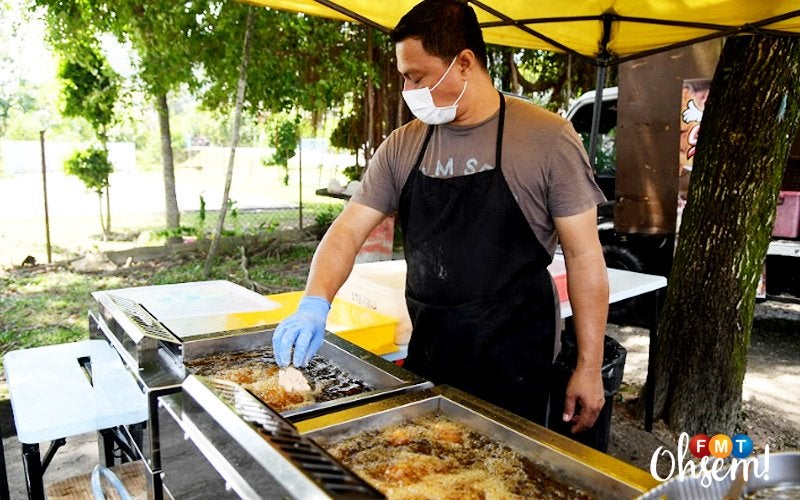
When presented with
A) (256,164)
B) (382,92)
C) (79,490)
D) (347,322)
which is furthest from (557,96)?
(256,164)

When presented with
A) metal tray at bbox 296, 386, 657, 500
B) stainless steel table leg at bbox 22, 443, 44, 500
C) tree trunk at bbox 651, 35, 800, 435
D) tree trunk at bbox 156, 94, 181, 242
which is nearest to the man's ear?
metal tray at bbox 296, 386, 657, 500

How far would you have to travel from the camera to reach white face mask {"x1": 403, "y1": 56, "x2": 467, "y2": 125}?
190 centimetres

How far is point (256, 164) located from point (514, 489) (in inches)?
819

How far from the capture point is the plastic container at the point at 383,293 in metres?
2.38

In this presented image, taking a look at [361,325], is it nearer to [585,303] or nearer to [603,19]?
[585,303]

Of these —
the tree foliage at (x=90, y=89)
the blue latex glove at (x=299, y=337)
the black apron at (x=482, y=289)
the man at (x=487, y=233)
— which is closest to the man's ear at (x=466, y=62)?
the man at (x=487, y=233)

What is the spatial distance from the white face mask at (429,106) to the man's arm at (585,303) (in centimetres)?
48

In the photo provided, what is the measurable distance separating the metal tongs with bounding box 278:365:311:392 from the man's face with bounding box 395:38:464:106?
0.93 metres

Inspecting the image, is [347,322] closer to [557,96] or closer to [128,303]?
[128,303]

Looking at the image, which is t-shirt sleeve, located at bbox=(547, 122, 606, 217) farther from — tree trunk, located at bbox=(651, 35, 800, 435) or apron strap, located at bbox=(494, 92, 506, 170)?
tree trunk, located at bbox=(651, 35, 800, 435)

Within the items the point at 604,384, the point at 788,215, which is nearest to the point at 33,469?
the point at 604,384

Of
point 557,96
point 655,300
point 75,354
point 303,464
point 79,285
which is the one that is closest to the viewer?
point 303,464

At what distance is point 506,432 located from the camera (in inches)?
50.1

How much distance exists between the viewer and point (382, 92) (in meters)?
9.43
